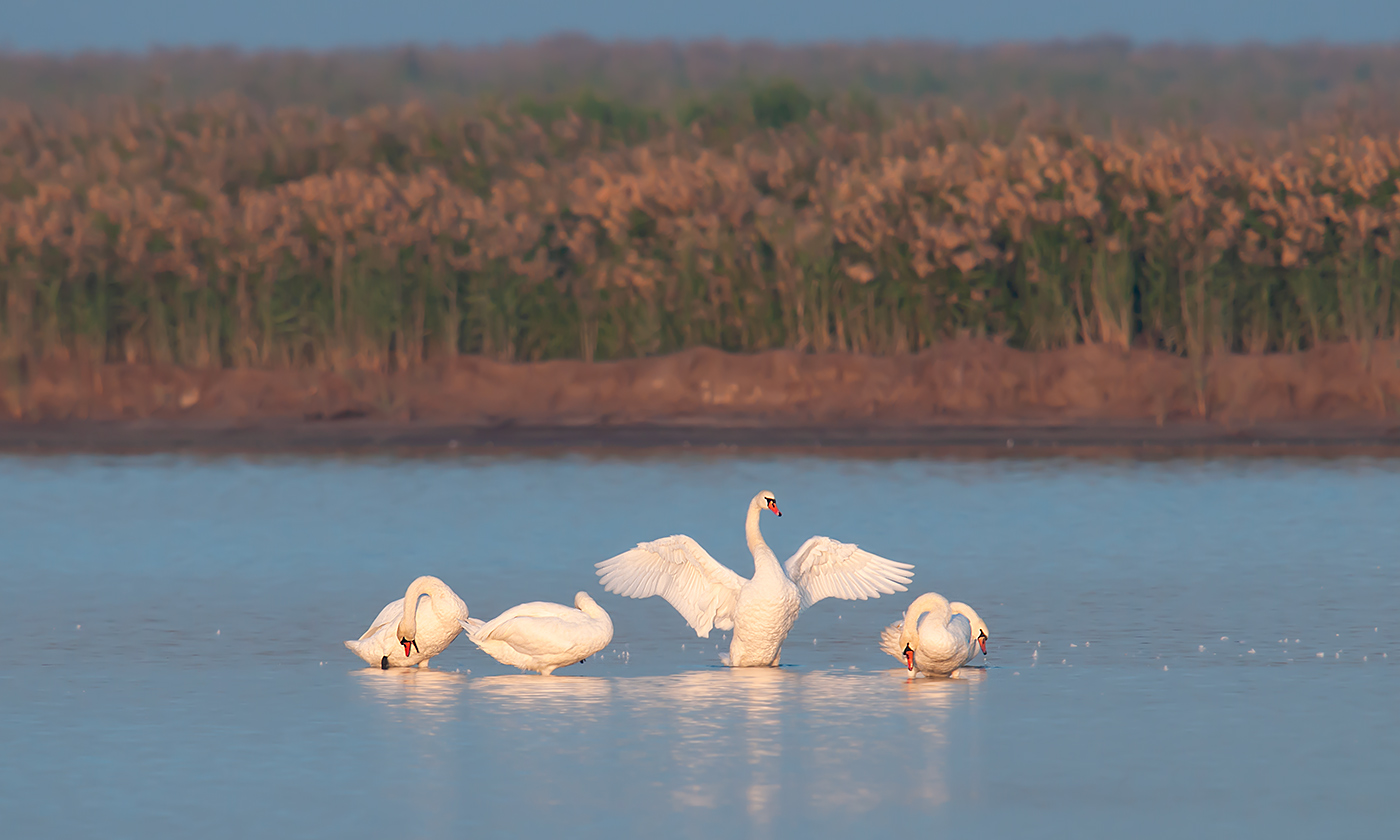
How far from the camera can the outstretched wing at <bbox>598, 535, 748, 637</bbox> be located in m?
12.8

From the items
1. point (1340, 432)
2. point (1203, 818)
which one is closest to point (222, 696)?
point (1203, 818)

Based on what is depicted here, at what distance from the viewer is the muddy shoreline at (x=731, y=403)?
2525 cm

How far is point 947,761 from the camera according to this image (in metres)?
9.67

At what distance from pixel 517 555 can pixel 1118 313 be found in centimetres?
1197

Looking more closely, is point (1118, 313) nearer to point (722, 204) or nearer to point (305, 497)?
point (722, 204)

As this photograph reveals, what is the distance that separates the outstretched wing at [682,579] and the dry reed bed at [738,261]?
14.1 m

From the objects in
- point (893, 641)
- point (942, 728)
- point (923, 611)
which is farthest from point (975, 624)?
point (942, 728)

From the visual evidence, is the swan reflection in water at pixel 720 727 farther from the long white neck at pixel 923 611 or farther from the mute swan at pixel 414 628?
the mute swan at pixel 414 628

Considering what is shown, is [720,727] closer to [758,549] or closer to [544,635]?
[544,635]

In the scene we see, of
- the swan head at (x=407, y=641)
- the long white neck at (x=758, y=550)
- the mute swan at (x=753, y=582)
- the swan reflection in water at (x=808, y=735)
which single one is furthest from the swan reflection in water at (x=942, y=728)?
the swan head at (x=407, y=641)

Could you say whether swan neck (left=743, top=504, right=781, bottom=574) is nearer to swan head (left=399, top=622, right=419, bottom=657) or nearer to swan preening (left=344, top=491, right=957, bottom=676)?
swan preening (left=344, top=491, right=957, bottom=676)

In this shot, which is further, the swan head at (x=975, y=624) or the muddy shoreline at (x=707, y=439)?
the muddy shoreline at (x=707, y=439)

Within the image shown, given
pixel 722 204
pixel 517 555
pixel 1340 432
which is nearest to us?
pixel 517 555

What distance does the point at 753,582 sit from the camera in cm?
1245
